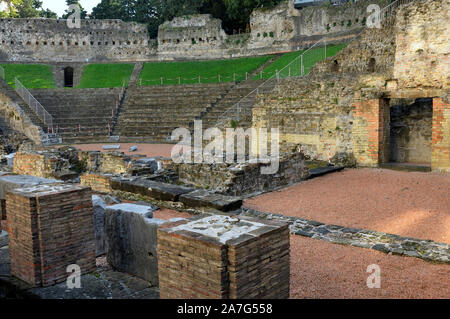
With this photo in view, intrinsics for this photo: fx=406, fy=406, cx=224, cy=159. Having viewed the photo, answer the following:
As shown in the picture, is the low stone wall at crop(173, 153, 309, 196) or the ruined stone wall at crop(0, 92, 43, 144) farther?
the ruined stone wall at crop(0, 92, 43, 144)

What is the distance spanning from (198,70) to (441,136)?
27613 mm

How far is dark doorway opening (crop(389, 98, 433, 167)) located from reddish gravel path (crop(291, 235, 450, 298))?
9.74m

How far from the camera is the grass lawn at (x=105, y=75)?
3647 cm

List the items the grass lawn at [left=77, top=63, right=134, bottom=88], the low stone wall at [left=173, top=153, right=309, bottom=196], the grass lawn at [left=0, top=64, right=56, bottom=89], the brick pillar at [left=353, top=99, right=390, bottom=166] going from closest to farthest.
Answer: the low stone wall at [left=173, top=153, right=309, bottom=196] → the brick pillar at [left=353, top=99, right=390, bottom=166] → the grass lawn at [left=0, top=64, right=56, bottom=89] → the grass lawn at [left=77, top=63, right=134, bottom=88]

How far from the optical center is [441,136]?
13.0 meters

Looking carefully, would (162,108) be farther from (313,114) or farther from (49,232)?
(49,232)

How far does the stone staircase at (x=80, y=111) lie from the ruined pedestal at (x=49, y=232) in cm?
2314

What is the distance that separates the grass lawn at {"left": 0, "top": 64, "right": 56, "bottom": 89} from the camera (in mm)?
35269

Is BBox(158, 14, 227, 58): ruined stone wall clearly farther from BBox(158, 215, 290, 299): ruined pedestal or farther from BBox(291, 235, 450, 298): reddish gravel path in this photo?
BBox(158, 215, 290, 299): ruined pedestal

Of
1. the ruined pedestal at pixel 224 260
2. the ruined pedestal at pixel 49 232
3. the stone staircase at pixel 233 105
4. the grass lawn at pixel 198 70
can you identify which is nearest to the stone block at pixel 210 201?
the ruined pedestal at pixel 49 232

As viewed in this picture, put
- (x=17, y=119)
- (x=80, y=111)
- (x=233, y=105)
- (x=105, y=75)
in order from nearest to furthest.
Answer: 1. (x=233, y=105)
2. (x=17, y=119)
3. (x=80, y=111)
4. (x=105, y=75)

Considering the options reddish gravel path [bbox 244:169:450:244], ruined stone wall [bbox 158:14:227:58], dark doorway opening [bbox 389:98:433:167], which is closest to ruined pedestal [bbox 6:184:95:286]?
reddish gravel path [bbox 244:169:450:244]

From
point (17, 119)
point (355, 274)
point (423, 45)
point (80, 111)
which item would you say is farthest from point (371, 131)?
point (17, 119)
